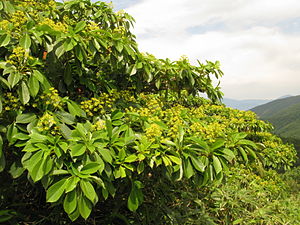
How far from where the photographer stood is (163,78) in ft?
8.21

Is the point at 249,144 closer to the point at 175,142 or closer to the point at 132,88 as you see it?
the point at 175,142

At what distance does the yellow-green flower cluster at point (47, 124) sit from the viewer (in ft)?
5.07

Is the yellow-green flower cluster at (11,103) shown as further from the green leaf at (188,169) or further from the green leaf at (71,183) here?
the green leaf at (188,169)

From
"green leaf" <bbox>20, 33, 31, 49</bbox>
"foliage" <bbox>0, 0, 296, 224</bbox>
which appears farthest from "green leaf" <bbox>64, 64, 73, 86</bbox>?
"green leaf" <bbox>20, 33, 31, 49</bbox>

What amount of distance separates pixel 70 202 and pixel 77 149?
0.28 metres

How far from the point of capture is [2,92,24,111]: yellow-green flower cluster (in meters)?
1.62

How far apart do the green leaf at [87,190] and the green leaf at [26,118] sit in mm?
620

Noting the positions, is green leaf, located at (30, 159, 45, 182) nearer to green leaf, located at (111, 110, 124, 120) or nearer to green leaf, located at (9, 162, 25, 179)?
green leaf, located at (9, 162, 25, 179)

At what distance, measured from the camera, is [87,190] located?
1.31 m

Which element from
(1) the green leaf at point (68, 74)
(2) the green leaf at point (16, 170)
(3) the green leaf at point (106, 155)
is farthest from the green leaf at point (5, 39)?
(3) the green leaf at point (106, 155)

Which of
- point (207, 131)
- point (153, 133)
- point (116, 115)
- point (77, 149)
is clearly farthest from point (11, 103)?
point (207, 131)

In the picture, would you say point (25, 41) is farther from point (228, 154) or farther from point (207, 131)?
point (228, 154)

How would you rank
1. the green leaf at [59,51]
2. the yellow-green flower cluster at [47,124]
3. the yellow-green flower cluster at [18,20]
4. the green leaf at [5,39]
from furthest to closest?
the yellow-green flower cluster at [18,20] → the green leaf at [59,51] → the green leaf at [5,39] → the yellow-green flower cluster at [47,124]

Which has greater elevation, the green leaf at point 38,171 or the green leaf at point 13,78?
the green leaf at point 13,78
